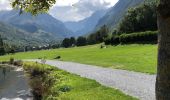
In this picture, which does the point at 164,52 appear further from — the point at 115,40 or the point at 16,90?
the point at 115,40

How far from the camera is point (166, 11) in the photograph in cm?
1073

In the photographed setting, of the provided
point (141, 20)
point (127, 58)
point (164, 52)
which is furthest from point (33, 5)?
point (141, 20)

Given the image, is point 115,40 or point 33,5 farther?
point 115,40

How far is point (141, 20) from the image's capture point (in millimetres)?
138000

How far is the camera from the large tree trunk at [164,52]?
10844 mm

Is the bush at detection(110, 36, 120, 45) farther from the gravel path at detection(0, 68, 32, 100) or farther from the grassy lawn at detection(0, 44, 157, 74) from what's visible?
the gravel path at detection(0, 68, 32, 100)

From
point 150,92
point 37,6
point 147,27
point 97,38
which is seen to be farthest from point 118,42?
point 37,6

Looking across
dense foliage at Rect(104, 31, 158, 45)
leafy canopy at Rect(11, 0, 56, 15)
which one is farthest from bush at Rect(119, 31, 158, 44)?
leafy canopy at Rect(11, 0, 56, 15)

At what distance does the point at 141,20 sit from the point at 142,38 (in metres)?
35.4

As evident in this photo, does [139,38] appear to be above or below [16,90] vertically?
above

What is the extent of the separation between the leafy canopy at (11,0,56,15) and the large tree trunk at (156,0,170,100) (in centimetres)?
465

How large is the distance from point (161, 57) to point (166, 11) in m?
1.34

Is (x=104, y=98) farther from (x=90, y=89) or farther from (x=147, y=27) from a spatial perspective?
(x=147, y=27)

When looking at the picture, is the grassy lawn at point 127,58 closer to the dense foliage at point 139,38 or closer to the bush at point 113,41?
the dense foliage at point 139,38
